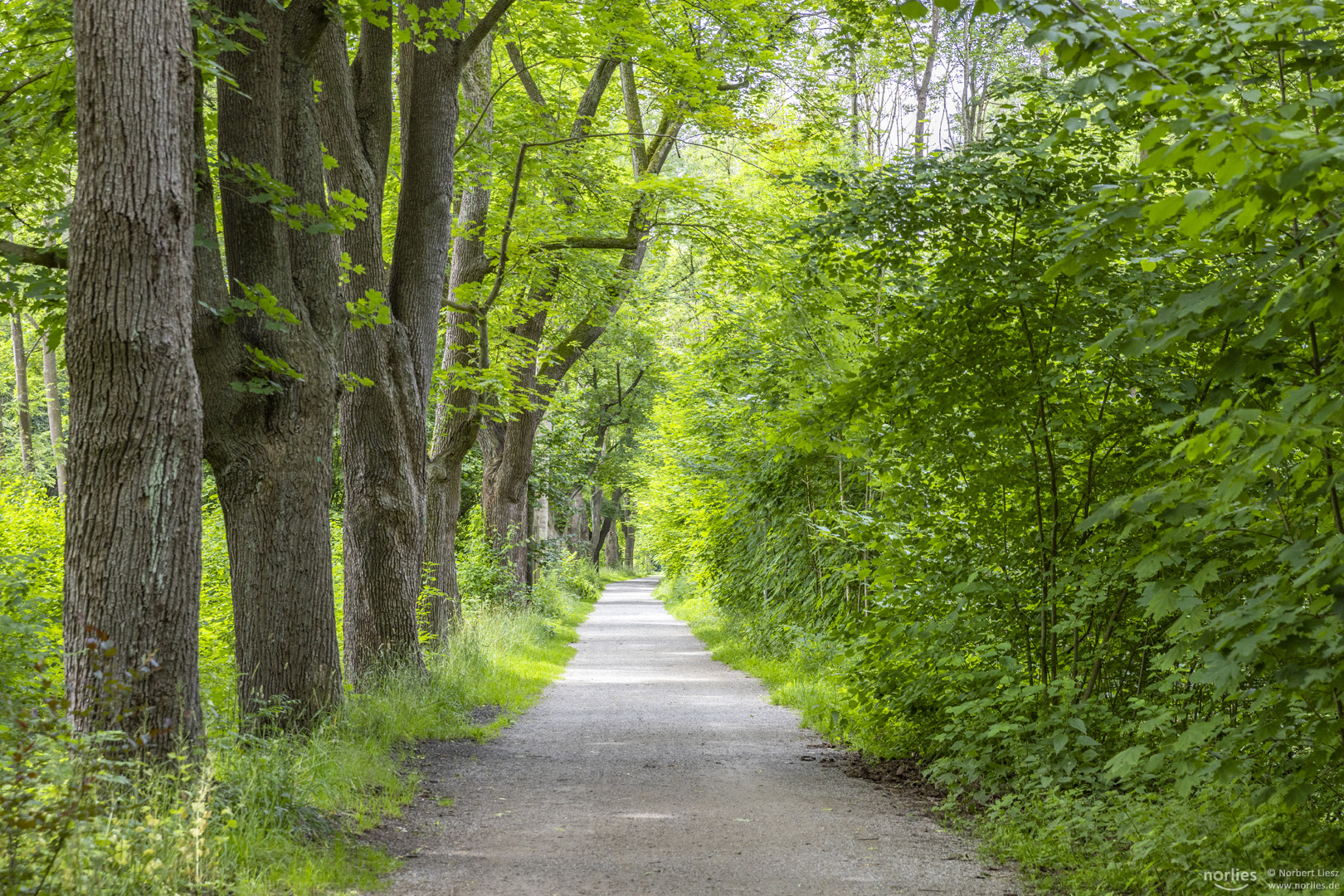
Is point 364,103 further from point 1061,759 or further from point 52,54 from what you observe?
point 1061,759

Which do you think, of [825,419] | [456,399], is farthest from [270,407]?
[456,399]

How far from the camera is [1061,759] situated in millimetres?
6016

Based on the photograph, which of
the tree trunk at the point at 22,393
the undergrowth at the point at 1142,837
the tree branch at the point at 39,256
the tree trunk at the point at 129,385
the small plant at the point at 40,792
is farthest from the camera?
the tree trunk at the point at 22,393

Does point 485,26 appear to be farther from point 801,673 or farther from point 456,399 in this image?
point 801,673

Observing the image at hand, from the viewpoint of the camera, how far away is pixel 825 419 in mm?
7027

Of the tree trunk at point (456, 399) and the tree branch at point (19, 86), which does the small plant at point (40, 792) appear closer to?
the tree branch at point (19, 86)

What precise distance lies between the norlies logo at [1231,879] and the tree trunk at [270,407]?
5.66m

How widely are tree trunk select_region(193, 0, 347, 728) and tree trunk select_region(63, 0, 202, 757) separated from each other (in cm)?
175

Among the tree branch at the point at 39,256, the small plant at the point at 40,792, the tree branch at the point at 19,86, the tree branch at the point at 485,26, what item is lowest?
the small plant at the point at 40,792

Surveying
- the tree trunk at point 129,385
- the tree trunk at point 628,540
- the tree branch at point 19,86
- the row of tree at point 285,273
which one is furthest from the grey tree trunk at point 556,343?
the tree trunk at point 628,540

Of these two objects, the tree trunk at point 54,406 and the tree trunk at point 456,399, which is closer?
the tree trunk at point 456,399

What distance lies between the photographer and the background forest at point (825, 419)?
12.4 feet

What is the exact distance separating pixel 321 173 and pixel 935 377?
507 cm

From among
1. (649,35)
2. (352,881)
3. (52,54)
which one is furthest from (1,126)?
(649,35)
